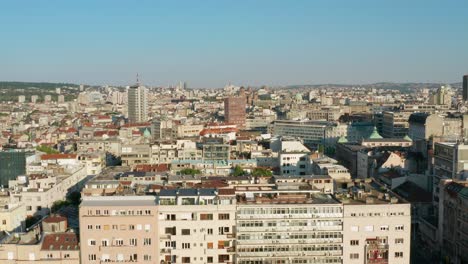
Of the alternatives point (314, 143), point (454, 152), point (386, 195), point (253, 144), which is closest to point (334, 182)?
point (454, 152)

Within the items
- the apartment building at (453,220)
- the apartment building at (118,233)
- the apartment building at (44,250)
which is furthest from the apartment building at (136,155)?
the apartment building at (118,233)

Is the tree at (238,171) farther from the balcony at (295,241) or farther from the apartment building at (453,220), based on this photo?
the balcony at (295,241)

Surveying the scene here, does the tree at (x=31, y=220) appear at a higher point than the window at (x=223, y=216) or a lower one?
lower

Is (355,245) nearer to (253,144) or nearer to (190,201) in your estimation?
(190,201)

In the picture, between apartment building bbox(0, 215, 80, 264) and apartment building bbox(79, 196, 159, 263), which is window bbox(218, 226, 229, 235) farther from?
apartment building bbox(0, 215, 80, 264)

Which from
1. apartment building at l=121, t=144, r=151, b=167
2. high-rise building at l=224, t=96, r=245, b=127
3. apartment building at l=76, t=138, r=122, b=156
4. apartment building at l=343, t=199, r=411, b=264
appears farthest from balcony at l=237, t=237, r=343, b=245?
high-rise building at l=224, t=96, r=245, b=127

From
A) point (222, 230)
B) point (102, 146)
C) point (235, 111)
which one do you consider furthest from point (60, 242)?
point (235, 111)
